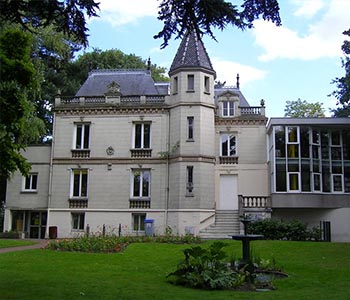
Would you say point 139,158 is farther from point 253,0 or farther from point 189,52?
point 253,0

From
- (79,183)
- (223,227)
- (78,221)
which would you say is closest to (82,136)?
(79,183)

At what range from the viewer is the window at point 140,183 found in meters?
29.2

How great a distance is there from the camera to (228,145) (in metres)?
30.4

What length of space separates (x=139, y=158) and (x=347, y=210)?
521 inches

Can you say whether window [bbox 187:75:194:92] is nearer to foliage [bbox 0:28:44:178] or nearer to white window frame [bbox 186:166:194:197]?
white window frame [bbox 186:166:194:197]

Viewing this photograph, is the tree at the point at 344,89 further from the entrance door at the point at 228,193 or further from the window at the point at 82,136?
the window at the point at 82,136

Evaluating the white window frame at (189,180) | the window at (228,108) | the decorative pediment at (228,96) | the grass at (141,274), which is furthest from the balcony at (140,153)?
the grass at (141,274)

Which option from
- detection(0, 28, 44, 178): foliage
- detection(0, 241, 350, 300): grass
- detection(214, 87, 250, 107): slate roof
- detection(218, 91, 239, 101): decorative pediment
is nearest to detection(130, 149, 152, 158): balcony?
detection(218, 91, 239, 101): decorative pediment

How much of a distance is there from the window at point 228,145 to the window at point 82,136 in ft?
29.2

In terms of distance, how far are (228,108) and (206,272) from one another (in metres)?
20.9

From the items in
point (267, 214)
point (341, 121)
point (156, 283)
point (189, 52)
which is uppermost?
point (189, 52)

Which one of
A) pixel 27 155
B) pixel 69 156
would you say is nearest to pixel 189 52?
pixel 69 156

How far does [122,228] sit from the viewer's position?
28.6 metres

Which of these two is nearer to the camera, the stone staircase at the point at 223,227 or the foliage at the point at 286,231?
the foliage at the point at 286,231
